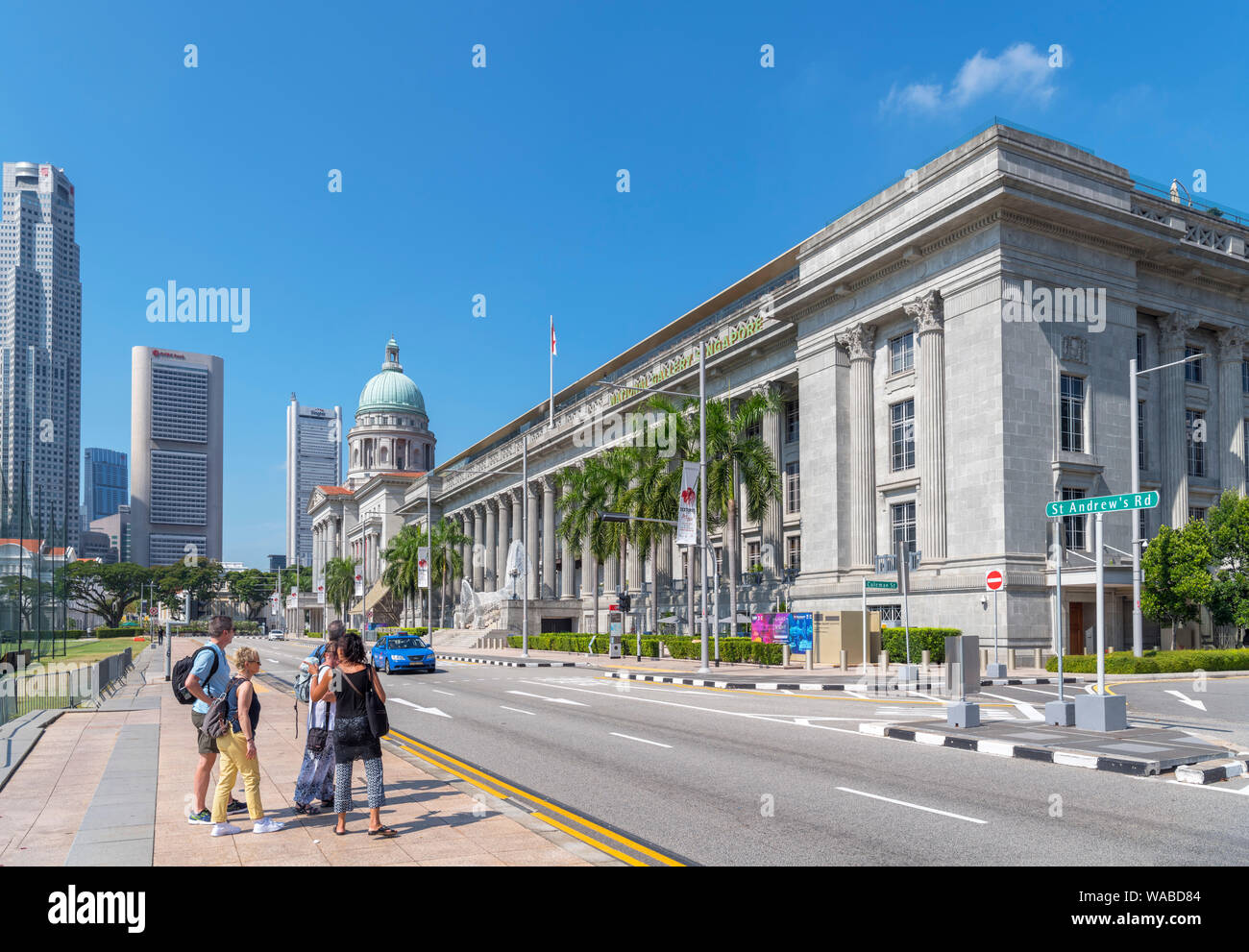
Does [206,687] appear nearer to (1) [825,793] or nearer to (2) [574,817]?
(2) [574,817]

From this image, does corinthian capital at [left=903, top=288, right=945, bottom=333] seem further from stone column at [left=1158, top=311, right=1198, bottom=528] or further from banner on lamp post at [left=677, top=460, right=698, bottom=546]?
banner on lamp post at [left=677, top=460, right=698, bottom=546]

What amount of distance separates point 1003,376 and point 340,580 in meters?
101

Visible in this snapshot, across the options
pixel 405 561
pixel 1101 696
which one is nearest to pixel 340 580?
pixel 405 561

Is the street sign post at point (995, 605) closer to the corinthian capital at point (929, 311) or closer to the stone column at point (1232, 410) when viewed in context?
the corinthian capital at point (929, 311)

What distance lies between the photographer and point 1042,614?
33469 mm

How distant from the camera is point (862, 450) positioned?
41000 millimetres

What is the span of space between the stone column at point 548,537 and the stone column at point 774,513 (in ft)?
104

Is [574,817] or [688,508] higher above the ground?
[688,508]

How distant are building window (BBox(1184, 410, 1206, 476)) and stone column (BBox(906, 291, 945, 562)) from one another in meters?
12.7

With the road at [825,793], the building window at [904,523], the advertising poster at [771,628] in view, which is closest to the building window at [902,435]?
the building window at [904,523]

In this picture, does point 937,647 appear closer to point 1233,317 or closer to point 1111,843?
point 1233,317

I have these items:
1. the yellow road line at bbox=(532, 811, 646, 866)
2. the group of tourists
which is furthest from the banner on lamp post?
the group of tourists
